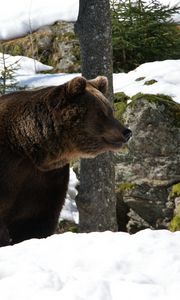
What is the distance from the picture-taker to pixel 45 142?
5305 millimetres

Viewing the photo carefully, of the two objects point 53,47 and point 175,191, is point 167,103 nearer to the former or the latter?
point 175,191

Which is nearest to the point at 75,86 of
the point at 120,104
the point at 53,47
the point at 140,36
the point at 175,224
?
the point at 175,224

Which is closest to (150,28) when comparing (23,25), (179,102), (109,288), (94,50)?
(179,102)

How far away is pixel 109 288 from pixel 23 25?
14.0m

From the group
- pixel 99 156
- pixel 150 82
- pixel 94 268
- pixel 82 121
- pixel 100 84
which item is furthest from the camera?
pixel 150 82

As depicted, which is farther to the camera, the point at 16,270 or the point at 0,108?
the point at 0,108

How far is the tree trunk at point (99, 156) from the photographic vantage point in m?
7.04

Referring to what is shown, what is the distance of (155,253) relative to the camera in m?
3.06

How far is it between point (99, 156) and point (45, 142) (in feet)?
5.98

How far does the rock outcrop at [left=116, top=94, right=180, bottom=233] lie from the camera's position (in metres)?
7.66

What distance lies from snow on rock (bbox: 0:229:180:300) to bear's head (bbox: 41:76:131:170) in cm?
187

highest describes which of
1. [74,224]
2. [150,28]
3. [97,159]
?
[150,28]

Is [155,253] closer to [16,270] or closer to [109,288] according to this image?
[109,288]

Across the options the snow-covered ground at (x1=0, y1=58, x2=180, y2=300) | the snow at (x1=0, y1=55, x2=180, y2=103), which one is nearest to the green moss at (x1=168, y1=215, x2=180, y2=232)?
the snow at (x1=0, y1=55, x2=180, y2=103)
